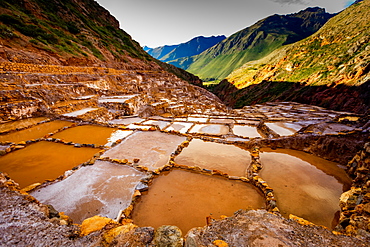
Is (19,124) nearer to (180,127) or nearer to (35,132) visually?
(35,132)

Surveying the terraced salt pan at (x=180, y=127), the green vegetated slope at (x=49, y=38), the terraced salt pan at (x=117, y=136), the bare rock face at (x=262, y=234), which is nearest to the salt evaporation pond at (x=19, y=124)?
the terraced salt pan at (x=117, y=136)

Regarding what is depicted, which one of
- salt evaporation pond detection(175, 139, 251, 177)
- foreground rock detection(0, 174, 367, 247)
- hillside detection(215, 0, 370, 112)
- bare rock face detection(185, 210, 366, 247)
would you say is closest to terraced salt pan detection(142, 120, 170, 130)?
salt evaporation pond detection(175, 139, 251, 177)

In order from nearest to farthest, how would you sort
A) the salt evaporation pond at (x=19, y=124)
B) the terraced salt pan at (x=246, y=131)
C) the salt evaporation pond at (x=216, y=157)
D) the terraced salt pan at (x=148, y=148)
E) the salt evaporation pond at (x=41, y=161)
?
the salt evaporation pond at (x=41, y=161) < the salt evaporation pond at (x=216, y=157) < the terraced salt pan at (x=148, y=148) < the salt evaporation pond at (x=19, y=124) < the terraced salt pan at (x=246, y=131)

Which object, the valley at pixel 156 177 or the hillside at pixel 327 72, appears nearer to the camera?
the valley at pixel 156 177

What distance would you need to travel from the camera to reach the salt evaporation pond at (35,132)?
8.32 m

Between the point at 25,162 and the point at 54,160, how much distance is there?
962mm

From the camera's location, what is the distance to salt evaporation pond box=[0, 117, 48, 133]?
30.4 ft

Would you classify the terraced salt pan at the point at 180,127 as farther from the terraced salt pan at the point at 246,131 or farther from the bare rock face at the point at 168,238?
the bare rock face at the point at 168,238

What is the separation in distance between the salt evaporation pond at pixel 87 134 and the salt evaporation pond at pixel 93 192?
9.94 ft

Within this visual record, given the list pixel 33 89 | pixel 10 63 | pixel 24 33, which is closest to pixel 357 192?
pixel 33 89

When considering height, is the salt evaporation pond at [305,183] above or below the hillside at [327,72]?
below

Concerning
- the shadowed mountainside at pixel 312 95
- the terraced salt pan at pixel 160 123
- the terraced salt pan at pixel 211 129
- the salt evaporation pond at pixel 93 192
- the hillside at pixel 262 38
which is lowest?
the salt evaporation pond at pixel 93 192

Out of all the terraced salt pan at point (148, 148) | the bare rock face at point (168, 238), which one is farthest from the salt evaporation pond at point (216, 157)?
the bare rock face at point (168, 238)

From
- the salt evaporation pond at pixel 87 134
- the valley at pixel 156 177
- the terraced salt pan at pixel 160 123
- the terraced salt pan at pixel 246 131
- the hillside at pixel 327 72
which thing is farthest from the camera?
the hillside at pixel 327 72
